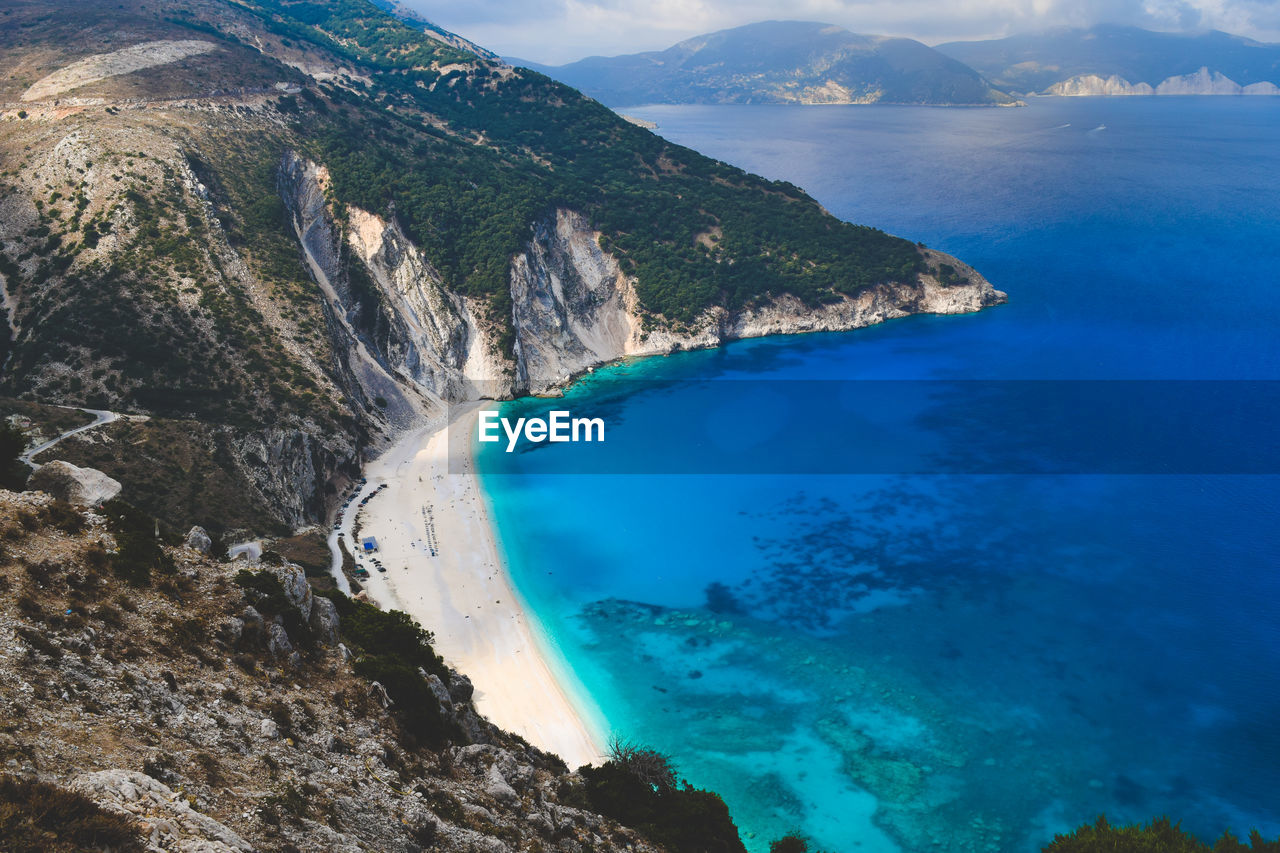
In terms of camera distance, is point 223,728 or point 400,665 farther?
point 400,665

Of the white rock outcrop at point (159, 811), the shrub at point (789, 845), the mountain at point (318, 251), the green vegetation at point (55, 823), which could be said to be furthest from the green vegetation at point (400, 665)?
the mountain at point (318, 251)

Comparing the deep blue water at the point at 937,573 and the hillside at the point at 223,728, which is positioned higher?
the hillside at the point at 223,728

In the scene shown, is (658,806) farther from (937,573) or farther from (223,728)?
(937,573)

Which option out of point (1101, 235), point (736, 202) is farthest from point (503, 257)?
point (1101, 235)

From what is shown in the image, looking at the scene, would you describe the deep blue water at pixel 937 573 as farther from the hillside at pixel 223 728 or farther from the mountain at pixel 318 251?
the hillside at pixel 223 728

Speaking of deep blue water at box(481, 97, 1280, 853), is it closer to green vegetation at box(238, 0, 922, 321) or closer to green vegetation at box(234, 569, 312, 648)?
green vegetation at box(238, 0, 922, 321)

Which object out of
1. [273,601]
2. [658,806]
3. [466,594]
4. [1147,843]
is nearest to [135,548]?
[273,601]

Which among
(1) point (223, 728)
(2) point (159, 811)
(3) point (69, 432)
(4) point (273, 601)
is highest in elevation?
(3) point (69, 432)
